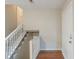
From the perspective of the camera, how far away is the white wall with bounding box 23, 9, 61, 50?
8758mm

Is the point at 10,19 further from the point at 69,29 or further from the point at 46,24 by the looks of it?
the point at 69,29

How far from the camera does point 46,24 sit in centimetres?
882

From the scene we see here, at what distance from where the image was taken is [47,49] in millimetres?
8719

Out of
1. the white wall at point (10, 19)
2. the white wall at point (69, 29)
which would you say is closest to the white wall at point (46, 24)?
the white wall at point (10, 19)

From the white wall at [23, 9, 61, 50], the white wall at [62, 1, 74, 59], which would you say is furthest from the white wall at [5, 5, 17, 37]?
the white wall at [62, 1, 74, 59]

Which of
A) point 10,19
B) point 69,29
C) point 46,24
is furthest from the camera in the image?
point 10,19

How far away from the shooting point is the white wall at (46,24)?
8.76 meters

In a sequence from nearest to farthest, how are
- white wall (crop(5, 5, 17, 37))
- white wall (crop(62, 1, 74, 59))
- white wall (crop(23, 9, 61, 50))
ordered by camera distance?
white wall (crop(62, 1, 74, 59)) < white wall (crop(23, 9, 61, 50)) < white wall (crop(5, 5, 17, 37))

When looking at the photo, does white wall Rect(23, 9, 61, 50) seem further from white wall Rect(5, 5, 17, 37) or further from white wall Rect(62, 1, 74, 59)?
white wall Rect(62, 1, 74, 59)

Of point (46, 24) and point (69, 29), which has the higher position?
point (46, 24)

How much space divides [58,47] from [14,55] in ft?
9.32

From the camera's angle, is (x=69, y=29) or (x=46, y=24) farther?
(x=46, y=24)

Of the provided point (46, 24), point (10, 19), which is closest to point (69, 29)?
point (46, 24)
